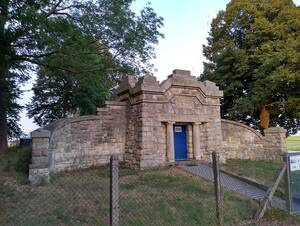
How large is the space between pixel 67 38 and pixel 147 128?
15.9 feet

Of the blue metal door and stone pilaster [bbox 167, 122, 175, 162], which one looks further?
the blue metal door

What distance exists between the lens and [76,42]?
1178 cm

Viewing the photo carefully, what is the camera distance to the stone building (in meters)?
11.6

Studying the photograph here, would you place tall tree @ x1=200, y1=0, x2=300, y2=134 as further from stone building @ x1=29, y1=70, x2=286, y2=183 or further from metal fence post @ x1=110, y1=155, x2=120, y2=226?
metal fence post @ x1=110, y1=155, x2=120, y2=226

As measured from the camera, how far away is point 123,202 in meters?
6.81

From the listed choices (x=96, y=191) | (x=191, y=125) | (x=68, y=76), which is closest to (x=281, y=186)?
(x=191, y=125)

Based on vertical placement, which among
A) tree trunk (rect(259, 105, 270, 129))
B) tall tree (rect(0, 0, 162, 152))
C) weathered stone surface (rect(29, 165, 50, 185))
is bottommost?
weathered stone surface (rect(29, 165, 50, 185))

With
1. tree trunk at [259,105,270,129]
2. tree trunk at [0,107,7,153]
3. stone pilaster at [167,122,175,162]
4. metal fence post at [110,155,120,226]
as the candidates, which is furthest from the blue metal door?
tree trunk at [259,105,270,129]

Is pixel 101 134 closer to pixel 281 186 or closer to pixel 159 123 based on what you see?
pixel 159 123

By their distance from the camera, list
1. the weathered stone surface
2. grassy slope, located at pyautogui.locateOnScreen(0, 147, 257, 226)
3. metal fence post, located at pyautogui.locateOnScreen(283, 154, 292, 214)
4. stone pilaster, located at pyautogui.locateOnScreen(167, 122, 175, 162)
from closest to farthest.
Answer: grassy slope, located at pyautogui.locateOnScreen(0, 147, 257, 226) < metal fence post, located at pyautogui.locateOnScreen(283, 154, 292, 214) < the weathered stone surface < stone pilaster, located at pyautogui.locateOnScreen(167, 122, 175, 162)

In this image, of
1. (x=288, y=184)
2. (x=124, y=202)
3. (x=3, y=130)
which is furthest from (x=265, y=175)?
(x=3, y=130)

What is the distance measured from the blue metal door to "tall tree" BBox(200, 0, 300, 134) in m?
7.77

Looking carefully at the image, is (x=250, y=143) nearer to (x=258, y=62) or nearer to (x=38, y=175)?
(x=258, y=62)

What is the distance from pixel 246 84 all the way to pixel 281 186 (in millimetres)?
12945
